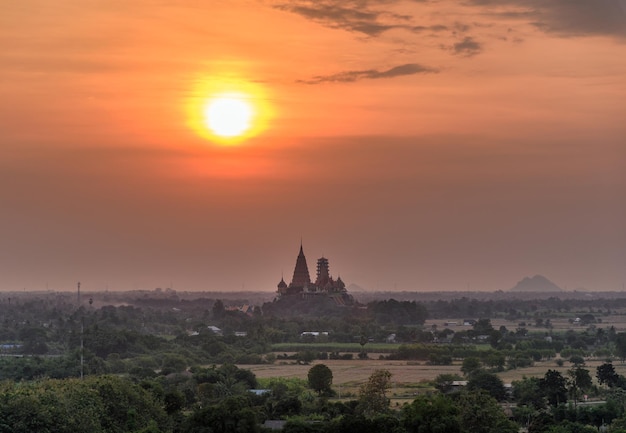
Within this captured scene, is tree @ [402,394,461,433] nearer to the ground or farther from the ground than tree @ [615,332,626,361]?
nearer to the ground

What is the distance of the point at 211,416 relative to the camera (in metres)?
53.5

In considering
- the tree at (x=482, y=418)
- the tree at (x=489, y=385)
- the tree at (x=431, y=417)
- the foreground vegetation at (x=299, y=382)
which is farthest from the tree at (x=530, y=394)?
the tree at (x=431, y=417)

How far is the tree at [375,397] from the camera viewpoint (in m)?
63.3

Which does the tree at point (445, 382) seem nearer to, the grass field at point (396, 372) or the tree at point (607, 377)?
the grass field at point (396, 372)

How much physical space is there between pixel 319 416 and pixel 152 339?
58045 mm

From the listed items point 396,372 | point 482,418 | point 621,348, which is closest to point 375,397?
point 482,418

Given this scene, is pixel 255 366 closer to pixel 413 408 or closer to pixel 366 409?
pixel 366 409

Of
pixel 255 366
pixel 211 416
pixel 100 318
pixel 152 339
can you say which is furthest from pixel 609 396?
pixel 100 318

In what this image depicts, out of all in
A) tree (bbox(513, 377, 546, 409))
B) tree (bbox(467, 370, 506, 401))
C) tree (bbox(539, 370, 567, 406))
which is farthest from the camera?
tree (bbox(467, 370, 506, 401))

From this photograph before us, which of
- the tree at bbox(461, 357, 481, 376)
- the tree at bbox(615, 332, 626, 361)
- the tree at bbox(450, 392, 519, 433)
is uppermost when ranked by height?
the tree at bbox(615, 332, 626, 361)

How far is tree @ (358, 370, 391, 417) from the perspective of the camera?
6331 cm

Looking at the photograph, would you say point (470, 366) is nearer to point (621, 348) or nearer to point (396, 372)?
point (396, 372)

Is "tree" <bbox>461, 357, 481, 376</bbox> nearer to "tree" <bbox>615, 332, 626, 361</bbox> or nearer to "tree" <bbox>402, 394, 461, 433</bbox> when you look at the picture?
"tree" <bbox>615, 332, 626, 361</bbox>

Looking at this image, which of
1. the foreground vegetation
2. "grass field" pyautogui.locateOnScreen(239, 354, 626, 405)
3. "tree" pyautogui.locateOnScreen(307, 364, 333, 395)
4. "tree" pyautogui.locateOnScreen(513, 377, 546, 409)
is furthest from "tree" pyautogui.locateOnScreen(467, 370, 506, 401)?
"tree" pyautogui.locateOnScreen(307, 364, 333, 395)
